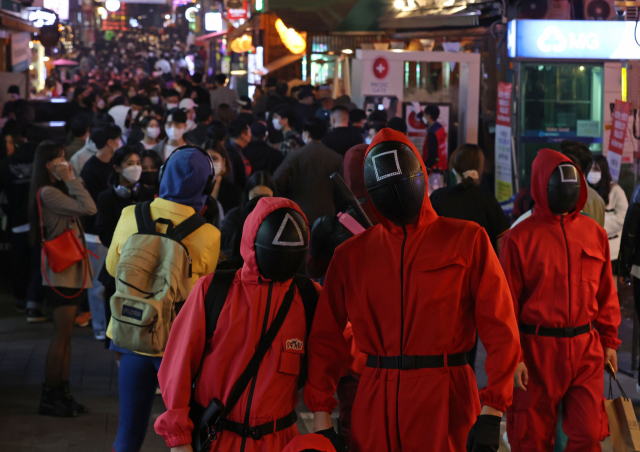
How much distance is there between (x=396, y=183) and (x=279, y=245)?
0.50 m

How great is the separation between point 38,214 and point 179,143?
7.41ft

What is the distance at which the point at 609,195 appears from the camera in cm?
768

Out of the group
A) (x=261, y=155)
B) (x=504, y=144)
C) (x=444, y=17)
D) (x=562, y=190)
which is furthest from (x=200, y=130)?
(x=444, y=17)

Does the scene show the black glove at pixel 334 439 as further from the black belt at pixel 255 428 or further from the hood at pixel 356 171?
the hood at pixel 356 171

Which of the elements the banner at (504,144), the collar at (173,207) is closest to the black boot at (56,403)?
the collar at (173,207)

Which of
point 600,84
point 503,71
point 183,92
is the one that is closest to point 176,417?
point 600,84

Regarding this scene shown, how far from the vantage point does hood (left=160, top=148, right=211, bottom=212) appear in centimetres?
421

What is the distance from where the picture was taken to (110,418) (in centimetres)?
587

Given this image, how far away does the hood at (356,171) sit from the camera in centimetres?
446

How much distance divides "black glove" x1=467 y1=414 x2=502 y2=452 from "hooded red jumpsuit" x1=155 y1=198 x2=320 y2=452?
2.32 feet

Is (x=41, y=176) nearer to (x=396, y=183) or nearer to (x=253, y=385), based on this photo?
(x=253, y=385)

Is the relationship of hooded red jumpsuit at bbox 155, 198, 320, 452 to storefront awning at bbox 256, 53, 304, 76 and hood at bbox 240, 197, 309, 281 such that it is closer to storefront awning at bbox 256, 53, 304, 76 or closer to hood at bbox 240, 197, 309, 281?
hood at bbox 240, 197, 309, 281

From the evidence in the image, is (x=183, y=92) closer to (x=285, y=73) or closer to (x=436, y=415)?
(x=285, y=73)

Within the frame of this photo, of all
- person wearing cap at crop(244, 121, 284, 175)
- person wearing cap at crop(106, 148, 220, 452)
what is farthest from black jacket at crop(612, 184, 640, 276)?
person wearing cap at crop(244, 121, 284, 175)
